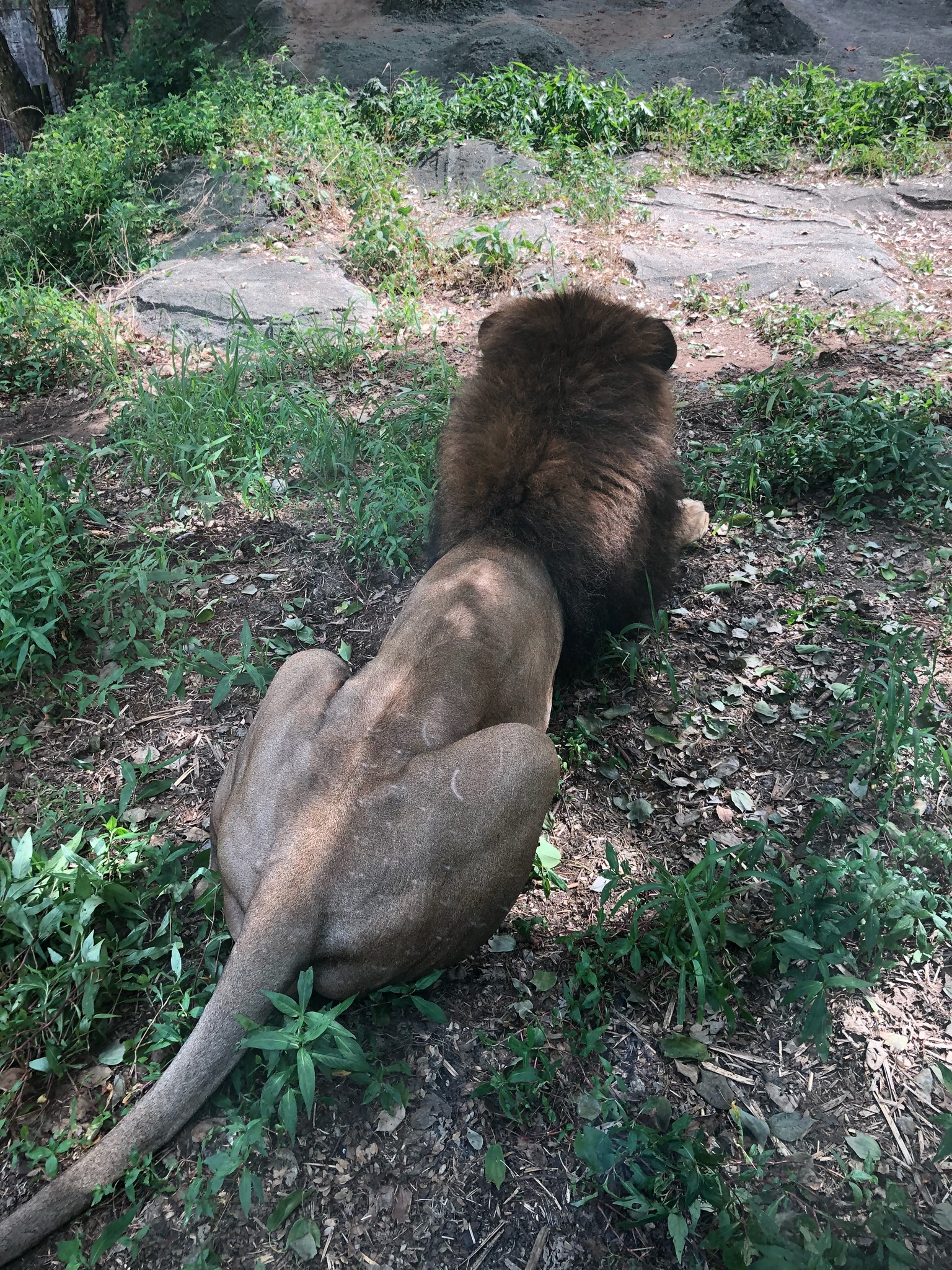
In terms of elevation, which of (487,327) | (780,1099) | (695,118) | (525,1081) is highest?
(695,118)

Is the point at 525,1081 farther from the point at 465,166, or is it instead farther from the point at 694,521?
the point at 465,166

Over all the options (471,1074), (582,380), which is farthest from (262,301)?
(471,1074)

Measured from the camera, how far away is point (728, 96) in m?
9.04

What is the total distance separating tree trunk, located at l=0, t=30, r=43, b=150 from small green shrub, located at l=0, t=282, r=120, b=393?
437 cm

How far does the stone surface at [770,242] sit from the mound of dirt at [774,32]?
3.51 metres

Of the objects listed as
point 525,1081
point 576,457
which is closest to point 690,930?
point 525,1081

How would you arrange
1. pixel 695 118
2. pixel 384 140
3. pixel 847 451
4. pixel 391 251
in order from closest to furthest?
1. pixel 847 451
2. pixel 391 251
3. pixel 384 140
4. pixel 695 118

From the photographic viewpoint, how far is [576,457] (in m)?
3.23

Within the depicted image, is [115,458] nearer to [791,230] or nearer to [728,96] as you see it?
[791,230]

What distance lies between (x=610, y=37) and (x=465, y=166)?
485 cm

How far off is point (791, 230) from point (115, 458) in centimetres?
567

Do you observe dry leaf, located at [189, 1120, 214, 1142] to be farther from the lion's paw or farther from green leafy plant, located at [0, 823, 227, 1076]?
the lion's paw

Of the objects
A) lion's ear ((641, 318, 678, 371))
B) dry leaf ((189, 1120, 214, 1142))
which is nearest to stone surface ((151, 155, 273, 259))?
lion's ear ((641, 318, 678, 371))

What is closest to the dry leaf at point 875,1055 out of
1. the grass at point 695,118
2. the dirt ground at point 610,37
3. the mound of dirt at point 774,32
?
the grass at point 695,118
